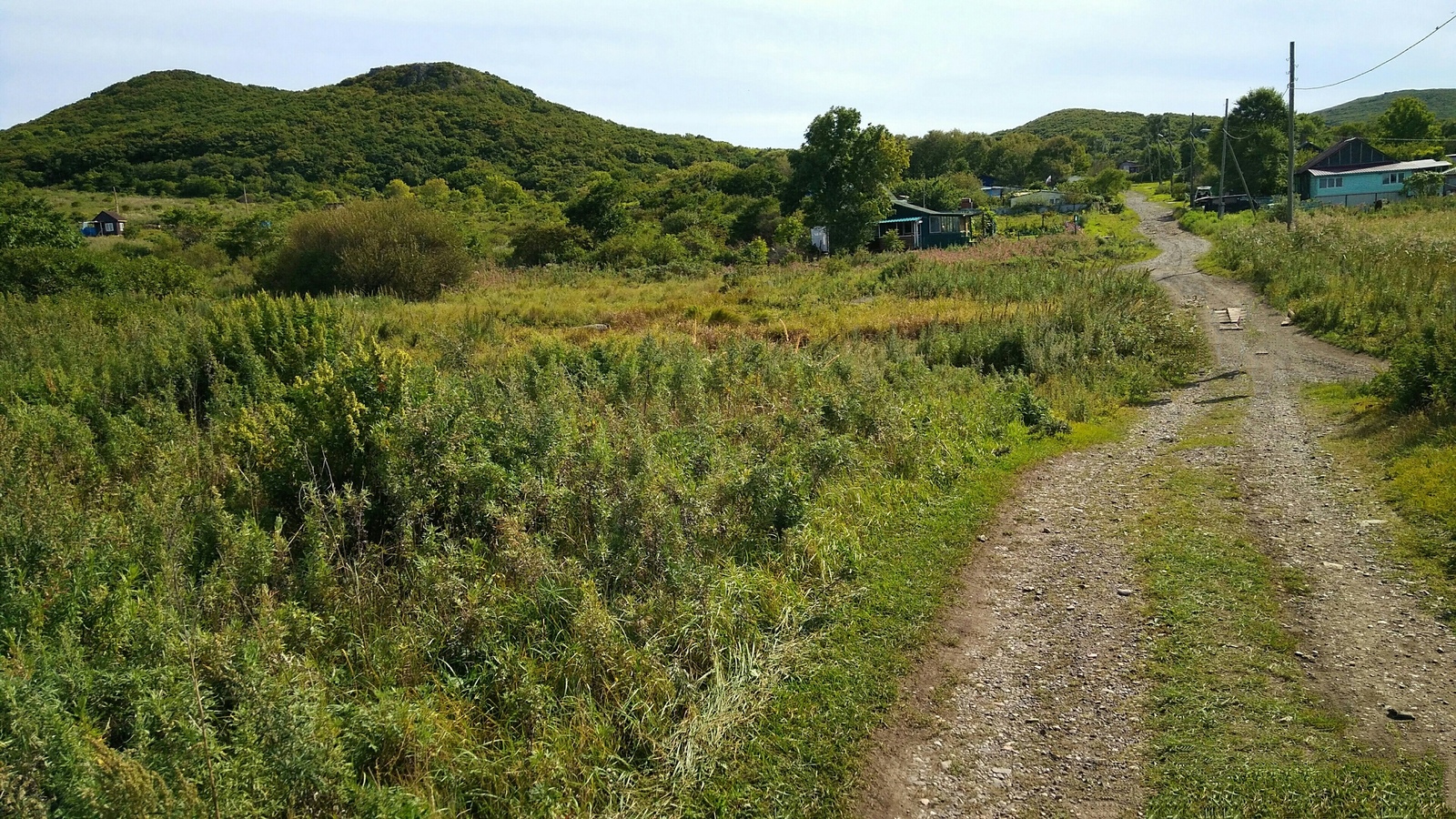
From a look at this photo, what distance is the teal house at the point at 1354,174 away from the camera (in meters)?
59.4

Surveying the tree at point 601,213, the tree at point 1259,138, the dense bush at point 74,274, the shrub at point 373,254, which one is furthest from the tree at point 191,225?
the tree at point 1259,138

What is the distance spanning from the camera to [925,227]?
5628 cm

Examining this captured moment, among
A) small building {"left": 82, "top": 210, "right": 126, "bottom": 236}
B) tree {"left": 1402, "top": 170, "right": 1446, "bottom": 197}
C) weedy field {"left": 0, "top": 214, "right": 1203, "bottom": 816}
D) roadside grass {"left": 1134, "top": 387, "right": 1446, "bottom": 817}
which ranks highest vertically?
small building {"left": 82, "top": 210, "right": 126, "bottom": 236}

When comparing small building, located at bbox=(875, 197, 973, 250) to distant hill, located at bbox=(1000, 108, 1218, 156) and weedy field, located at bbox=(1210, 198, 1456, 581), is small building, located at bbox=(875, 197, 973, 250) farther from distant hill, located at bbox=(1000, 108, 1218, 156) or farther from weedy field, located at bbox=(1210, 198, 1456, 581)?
distant hill, located at bbox=(1000, 108, 1218, 156)

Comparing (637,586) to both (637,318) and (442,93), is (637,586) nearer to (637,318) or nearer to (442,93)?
(637,318)

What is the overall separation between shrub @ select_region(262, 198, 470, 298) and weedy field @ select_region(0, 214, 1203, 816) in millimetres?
19939

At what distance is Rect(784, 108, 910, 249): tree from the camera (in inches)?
1946

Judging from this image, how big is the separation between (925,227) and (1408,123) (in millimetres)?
51369

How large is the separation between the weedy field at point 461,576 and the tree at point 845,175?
3930 cm

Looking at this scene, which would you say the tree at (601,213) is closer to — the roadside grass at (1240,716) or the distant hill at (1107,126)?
the roadside grass at (1240,716)

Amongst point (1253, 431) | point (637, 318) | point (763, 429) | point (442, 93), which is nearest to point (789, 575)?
point (763, 429)

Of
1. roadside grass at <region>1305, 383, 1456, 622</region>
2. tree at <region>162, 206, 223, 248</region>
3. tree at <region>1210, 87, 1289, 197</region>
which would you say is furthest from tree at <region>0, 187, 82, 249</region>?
tree at <region>1210, 87, 1289, 197</region>

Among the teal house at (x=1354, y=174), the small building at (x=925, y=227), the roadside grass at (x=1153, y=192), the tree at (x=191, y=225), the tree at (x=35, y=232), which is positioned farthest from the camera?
the roadside grass at (x=1153, y=192)

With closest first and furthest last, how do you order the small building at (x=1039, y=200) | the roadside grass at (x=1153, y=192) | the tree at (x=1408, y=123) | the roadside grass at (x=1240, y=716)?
1. the roadside grass at (x=1240, y=716)
2. the tree at (x=1408, y=123)
3. the small building at (x=1039, y=200)
4. the roadside grass at (x=1153, y=192)
